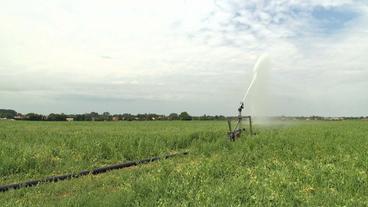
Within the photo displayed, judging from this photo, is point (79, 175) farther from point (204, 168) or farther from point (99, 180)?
point (204, 168)

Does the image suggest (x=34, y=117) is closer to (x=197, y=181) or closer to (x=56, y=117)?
(x=56, y=117)

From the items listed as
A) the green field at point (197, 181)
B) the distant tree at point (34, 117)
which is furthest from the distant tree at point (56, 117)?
the green field at point (197, 181)

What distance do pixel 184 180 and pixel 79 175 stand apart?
4067 mm

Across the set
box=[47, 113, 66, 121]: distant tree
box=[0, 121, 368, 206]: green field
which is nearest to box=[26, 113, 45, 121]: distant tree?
box=[47, 113, 66, 121]: distant tree

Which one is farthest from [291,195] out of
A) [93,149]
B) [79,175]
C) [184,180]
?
[93,149]

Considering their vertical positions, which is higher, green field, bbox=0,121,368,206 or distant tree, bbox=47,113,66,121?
distant tree, bbox=47,113,66,121

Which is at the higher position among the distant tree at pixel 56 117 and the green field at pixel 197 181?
the distant tree at pixel 56 117

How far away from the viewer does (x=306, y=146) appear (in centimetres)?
1591

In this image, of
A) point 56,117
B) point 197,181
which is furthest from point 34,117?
point 197,181

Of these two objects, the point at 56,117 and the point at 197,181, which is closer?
the point at 197,181

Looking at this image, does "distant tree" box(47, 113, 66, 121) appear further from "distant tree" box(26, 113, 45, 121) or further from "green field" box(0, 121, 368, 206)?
"green field" box(0, 121, 368, 206)

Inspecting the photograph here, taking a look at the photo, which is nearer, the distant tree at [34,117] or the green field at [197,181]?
the green field at [197,181]

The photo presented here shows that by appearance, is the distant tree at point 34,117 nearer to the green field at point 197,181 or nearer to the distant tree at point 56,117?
the distant tree at point 56,117

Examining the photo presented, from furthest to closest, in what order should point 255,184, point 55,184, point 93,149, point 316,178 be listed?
point 93,149
point 55,184
point 316,178
point 255,184
